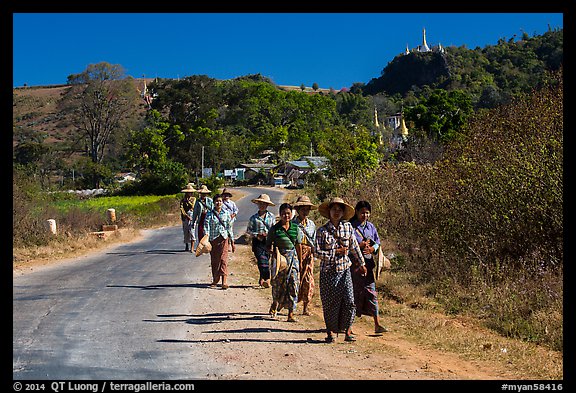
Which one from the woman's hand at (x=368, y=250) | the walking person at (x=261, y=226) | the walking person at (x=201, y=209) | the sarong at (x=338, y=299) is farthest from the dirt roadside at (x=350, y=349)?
the walking person at (x=201, y=209)

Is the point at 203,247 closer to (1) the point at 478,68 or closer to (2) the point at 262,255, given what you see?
(2) the point at 262,255

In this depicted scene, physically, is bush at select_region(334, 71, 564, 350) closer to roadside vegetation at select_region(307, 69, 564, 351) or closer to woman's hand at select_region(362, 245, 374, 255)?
roadside vegetation at select_region(307, 69, 564, 351)

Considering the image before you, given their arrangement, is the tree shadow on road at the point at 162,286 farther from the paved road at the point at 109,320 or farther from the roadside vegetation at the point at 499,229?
the roadside vegetation at the point at 499,229

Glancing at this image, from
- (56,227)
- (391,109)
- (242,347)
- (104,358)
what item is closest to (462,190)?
(242,347)

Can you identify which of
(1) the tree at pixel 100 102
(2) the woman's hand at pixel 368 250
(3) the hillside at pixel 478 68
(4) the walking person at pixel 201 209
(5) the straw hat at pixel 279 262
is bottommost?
(5) the straw hat at pixel 279 262

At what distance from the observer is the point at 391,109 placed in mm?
130625

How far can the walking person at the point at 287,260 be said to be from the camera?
10.1 m

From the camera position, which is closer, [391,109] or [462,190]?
[462,190]

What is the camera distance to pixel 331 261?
29.0 feet

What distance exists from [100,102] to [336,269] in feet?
200

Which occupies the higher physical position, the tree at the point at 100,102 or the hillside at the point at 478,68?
the hillside at the point at 478,68

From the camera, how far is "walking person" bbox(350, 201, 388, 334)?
9.36m
